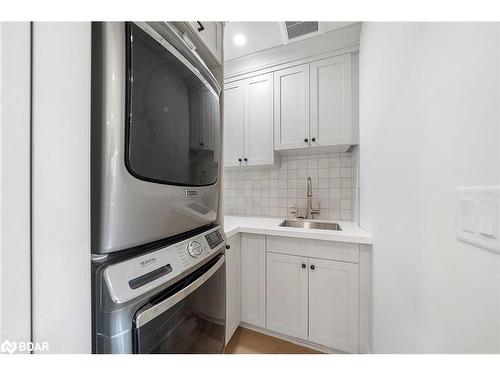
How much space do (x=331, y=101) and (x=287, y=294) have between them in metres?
1.56

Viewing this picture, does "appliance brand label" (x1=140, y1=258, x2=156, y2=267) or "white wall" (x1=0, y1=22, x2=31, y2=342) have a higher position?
"white wall" (x1=0, y1=22, x2=31, y2=342)

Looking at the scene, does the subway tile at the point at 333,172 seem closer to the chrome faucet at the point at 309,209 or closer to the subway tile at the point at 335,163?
the subway tile at the point at 335,163

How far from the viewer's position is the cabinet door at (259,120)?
1740mm

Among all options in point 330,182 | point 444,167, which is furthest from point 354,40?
point 444,167

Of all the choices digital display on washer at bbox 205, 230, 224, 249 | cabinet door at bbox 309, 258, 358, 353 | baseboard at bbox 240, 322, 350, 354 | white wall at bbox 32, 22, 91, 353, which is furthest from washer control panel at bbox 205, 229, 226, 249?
baseboard at bbox 240, 322, 350, 354

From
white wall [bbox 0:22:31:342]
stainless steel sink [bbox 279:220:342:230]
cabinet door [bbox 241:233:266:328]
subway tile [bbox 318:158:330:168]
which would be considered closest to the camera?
white wall [bbox 0:22:31:342]

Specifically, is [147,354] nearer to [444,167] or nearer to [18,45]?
[18,45]

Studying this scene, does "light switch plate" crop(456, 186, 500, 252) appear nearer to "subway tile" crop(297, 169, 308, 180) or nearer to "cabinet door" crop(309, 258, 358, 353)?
"cabinet door" crop(309, 258, 358, 353)

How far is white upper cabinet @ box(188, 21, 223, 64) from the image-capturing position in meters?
0.80

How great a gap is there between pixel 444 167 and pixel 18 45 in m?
0.91

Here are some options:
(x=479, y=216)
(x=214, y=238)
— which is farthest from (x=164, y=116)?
(x=479, y=216)

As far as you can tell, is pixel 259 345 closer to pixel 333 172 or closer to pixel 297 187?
pixel 297 187

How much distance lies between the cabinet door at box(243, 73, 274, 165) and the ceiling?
231 millimetres

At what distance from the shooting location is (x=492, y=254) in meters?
0.35
